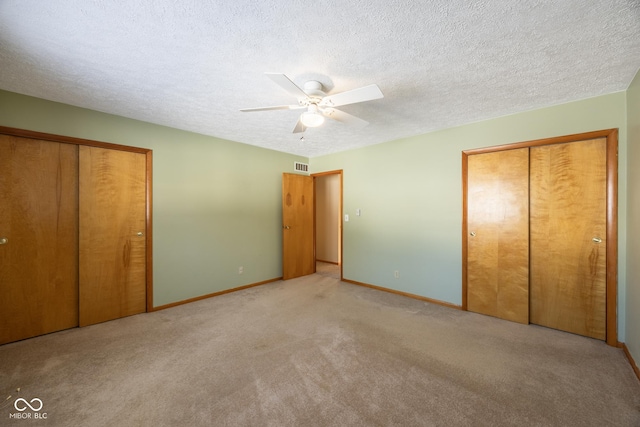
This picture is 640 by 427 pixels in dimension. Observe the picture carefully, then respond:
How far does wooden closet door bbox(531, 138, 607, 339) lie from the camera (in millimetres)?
2426

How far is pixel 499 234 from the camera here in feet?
9.70

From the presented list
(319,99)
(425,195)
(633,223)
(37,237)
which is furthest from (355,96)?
(37,237)

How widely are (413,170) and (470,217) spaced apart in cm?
101

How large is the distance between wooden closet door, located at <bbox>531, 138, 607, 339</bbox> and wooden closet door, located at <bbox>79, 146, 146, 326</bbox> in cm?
474

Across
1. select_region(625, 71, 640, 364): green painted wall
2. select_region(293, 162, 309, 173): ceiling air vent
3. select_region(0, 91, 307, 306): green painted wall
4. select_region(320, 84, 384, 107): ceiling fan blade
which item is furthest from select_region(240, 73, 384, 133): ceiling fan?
select_region(293, 162, 309, 173): ceiling air vent

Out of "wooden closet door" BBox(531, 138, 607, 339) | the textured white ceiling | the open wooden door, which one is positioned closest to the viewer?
the textured white ceiling

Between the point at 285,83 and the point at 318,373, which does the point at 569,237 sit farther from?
the point at 285,83

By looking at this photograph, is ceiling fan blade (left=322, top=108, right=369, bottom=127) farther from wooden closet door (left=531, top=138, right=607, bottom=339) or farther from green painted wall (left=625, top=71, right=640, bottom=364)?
green painted wall (left=625, top=71, right=640, bottom=364)

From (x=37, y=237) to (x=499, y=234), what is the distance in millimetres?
5128

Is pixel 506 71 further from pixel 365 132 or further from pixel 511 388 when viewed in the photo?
pixel 511 388

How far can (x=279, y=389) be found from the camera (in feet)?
5.78

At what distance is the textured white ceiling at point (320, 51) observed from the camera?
4.56 feet

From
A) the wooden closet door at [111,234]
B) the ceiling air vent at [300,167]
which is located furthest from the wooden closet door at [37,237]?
the ceiling air vent at [300,167]

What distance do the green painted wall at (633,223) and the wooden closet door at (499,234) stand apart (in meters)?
0.73
